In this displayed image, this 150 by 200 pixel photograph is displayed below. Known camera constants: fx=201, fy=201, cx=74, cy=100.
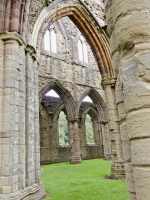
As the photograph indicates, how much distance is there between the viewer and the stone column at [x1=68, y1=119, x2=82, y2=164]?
41.9 ft

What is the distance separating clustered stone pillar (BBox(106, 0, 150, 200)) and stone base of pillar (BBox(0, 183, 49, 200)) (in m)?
2.54

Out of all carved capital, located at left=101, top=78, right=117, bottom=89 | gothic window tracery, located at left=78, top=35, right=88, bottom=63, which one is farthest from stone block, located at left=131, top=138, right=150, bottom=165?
gothic window tracery, located at left=78, top=35, right=88, bottom=63

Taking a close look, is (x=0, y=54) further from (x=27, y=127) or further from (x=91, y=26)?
(x=91, y=26)

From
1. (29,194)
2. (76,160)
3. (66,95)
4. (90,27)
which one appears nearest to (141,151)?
(29,194)

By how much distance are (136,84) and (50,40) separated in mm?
14307

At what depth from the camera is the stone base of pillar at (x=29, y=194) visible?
3.35m

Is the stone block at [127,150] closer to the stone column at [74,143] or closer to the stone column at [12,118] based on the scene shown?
the stone column at [12,118]

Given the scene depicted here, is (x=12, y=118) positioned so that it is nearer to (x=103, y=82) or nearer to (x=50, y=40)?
(x=103, y=82)

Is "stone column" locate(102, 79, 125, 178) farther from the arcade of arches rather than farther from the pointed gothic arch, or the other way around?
the pointed gothic arch

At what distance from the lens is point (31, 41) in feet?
16.3

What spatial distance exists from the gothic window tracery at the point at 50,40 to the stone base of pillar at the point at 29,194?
1176 centimetres

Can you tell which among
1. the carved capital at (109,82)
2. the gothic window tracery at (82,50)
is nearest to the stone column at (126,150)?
the carved capital at (109,82)

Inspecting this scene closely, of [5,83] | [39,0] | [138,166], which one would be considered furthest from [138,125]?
[39,0]

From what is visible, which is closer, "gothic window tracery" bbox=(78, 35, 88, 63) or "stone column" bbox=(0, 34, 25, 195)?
"stone column" bbox=(0, 34, 25, 195)
